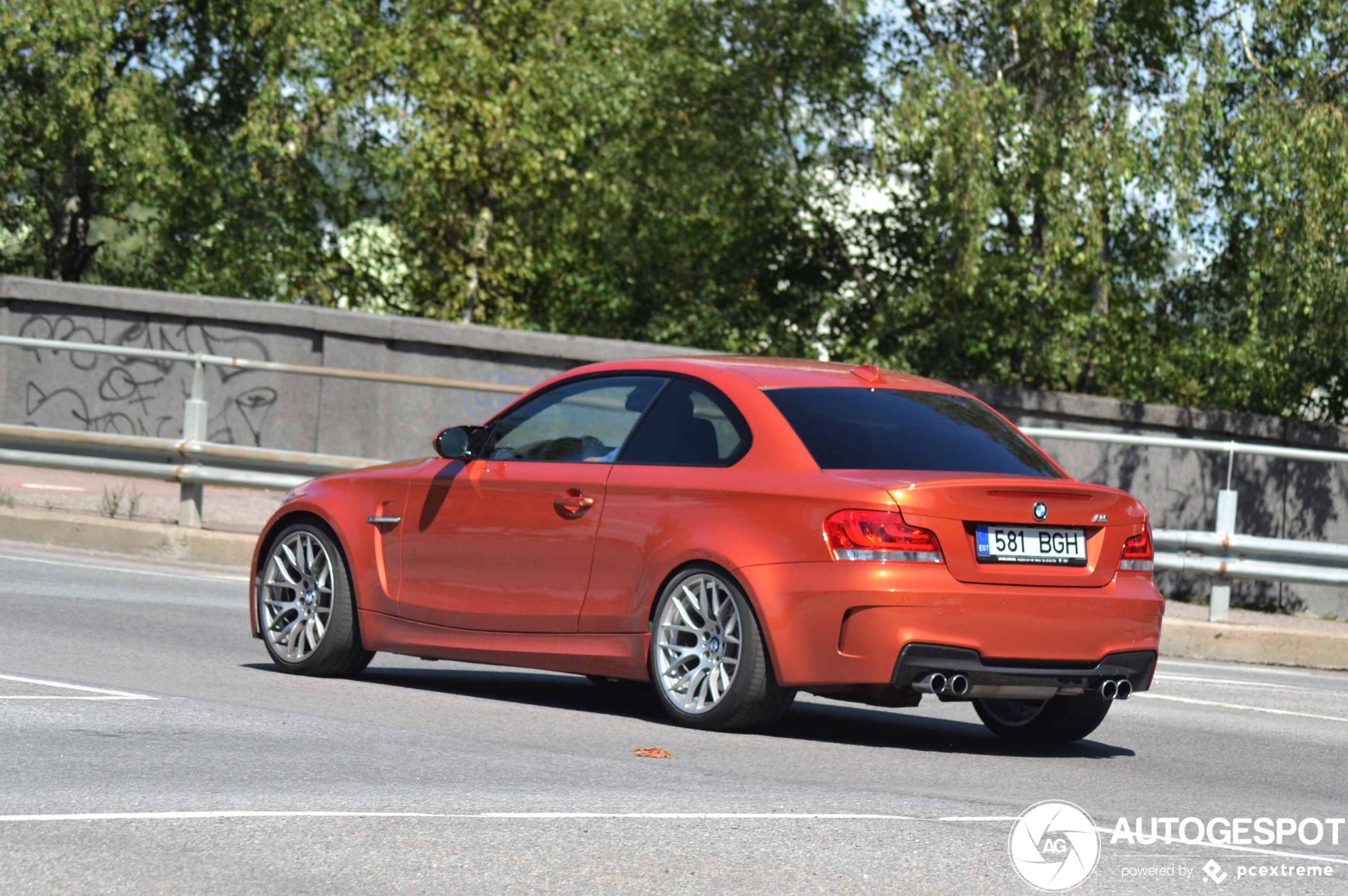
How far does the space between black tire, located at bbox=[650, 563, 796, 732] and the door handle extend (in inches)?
22.3

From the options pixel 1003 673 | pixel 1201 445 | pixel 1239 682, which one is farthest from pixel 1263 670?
pixel 1003 673

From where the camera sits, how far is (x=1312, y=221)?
61.3ft

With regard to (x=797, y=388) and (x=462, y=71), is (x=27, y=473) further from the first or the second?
(x=797, y=388)

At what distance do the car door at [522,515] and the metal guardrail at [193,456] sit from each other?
5.84 m

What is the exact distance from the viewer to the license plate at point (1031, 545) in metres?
6.93

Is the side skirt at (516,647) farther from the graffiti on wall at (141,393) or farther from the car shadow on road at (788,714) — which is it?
the graffiti on wall at (141,393)

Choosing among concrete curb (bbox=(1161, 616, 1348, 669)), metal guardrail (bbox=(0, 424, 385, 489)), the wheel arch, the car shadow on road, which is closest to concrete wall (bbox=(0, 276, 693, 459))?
metal guardrail (bbox=(0, 424, 385, 489))

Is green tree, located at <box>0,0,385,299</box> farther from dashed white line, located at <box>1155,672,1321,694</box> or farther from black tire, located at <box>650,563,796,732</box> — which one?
black tire, located at <box>650,563,796,732</box>

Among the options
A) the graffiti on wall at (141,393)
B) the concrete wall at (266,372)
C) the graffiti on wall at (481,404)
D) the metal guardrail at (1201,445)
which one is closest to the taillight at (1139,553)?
the metal guardrail at (1201,445)

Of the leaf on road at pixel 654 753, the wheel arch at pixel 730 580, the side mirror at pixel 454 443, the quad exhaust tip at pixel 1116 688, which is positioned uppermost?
the side mirror at pixel 454 443

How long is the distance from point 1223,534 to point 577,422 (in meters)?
6.45

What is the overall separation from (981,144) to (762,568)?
13036 mm

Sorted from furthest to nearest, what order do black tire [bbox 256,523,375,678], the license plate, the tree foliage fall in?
the tree foliage, black tire [bbox 256,523,375,678], the license plate

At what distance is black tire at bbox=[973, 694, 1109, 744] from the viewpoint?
7785 millimetres
